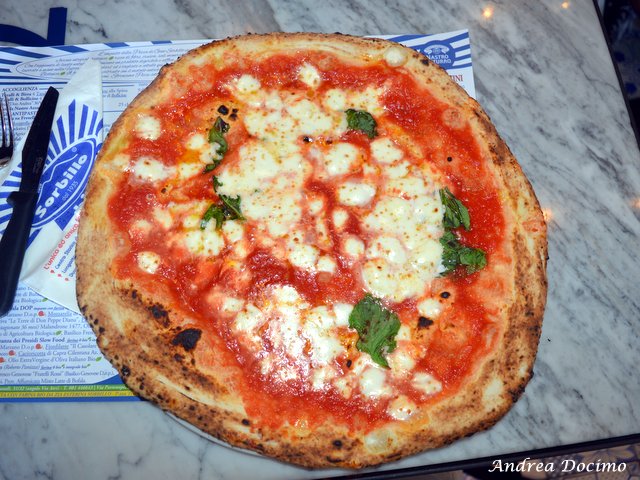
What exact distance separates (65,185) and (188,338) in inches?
37.3

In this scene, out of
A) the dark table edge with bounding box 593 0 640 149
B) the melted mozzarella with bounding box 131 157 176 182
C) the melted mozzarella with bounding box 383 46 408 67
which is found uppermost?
the dark table edge with bounding box 593 0 640 149

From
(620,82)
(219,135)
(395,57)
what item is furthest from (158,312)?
(620,82)

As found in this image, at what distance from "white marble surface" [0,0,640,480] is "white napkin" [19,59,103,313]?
42 cm

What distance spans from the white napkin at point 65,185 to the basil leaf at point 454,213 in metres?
1.42

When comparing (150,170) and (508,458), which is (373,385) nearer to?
(508,458)

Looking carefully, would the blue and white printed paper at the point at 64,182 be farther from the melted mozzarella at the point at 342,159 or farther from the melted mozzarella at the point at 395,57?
the melted mozzarella at the point at 342,159

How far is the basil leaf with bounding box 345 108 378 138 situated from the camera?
2107mm

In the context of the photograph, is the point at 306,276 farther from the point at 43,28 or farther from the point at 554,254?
the point at 43,28

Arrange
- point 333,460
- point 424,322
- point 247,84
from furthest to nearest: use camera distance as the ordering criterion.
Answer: point 247,84
point 424,322
point 333,460

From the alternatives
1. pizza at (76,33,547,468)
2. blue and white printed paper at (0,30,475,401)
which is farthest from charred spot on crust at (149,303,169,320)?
blue and white printed paper at (0,30,475,401)

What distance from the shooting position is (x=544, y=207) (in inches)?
94.1

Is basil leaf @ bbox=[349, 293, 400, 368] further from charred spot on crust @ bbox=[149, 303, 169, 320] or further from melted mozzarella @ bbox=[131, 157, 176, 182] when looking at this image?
melted mozzarella @ bbox=[131, 157, 176, 182]

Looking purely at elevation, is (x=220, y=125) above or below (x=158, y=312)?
above

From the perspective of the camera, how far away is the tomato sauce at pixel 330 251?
1.84 metres
